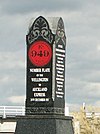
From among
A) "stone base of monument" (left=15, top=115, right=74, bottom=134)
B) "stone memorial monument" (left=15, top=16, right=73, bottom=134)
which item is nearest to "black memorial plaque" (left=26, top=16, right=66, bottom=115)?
"stone memorial monument" (left=15, top=16, right=73, bottom=134)

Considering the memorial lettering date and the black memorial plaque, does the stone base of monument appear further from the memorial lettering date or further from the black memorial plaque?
the memorial lettering date

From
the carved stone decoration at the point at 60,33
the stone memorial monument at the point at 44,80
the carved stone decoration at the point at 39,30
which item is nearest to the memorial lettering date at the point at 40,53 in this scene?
the stone memorial monument at the point at 44,80

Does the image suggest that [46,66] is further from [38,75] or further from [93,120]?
[93,120]

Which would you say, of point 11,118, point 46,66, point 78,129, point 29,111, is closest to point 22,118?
point 29,111

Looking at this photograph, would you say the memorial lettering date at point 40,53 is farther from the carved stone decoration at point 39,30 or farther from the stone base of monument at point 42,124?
the stone base of monument at point 42,124

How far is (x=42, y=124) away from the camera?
33.3m

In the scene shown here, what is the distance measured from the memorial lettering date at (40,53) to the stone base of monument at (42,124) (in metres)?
2.73

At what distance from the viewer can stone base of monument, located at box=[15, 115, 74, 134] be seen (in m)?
33.0

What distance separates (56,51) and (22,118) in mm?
3798

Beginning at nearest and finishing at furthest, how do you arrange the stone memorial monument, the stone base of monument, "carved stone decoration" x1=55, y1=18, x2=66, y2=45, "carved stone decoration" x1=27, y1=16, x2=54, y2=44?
the stone base of monument → the stone memorial monument → "carved stone decoration" x1=27, y1=16, x2=54, y2=44 → "carved stone decoration" x1=55, y1=18, x2=66, y2=45

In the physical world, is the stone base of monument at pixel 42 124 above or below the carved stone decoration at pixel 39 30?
below

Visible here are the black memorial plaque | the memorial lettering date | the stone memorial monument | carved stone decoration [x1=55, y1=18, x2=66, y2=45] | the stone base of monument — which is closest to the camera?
the stone base of monument

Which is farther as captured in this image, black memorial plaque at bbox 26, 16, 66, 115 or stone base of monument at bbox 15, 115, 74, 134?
black memorial plaque at bbox 26, 16, 66, 115

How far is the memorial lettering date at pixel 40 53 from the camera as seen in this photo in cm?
3366
